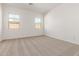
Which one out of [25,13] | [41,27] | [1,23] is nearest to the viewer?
[1,23]

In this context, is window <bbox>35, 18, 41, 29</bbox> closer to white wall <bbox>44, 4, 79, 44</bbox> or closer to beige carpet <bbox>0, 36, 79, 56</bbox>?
white wall <bbox>44, 4, 79, 44</bbox>

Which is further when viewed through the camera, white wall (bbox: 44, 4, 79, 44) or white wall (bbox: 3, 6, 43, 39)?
white wall (bbox: 3, 6, 43, 39)

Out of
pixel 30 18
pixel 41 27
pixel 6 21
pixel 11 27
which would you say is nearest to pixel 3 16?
pixel 6 21

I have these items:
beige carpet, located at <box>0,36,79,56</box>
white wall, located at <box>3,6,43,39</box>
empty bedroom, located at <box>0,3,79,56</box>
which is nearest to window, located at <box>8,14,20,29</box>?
empty bedroom, located at <box>0,3,79,56</box>

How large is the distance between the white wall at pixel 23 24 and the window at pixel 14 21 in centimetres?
29

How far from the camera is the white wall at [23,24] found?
5781 mm

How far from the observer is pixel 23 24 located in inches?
278

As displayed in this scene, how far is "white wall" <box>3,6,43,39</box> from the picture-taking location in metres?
5.78

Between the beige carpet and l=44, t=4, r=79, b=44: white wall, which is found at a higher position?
l=44, t=4, r=79, b=44: white wall

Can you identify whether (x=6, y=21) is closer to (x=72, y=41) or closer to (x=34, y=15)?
(x=34, y=15)

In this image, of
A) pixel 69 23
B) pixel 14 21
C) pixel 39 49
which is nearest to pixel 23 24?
Answer: pixel 14 21

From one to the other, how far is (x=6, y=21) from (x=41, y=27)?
4011 millimetres

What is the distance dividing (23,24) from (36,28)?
172 centimetres

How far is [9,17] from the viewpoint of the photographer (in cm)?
601
